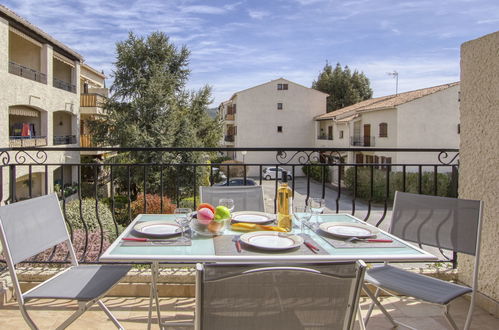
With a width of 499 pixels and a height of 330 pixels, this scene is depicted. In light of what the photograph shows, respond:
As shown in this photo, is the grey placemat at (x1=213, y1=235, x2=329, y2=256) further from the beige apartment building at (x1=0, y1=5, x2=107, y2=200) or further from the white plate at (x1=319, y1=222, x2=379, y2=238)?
the beige apartment building at (x1=0, y1=5, x2=107, y2=200)

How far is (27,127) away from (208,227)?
16.3m

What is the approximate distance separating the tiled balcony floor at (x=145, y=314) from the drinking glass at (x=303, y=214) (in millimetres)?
971

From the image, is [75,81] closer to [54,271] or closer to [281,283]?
[54,271]

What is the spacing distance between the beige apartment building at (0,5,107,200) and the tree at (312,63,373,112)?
23.0 m

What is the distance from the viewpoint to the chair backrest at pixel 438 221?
229 cm

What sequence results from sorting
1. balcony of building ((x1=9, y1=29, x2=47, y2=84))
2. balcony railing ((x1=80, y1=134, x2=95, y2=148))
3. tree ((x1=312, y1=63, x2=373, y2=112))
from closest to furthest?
balcony of building ((x1=9, y1=29, x2=47, y2=84)) < balcony railing ((x1=80, y1=134, x2=95, y2=148)) < tree ((x1=312, y1=63, x2=373, y2=112))

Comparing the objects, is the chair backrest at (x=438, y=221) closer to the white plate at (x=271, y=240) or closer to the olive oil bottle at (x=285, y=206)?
the olive oil bottle at (x=285, y=206)

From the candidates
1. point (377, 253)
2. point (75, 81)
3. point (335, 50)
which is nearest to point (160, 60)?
point (75, 81)

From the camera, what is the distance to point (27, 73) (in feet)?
53.3

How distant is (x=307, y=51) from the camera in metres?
41.1

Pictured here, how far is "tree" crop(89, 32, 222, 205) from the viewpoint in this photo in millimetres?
18969

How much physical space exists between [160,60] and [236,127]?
13229 millimetres

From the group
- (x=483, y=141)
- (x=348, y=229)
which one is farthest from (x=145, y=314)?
(x=483, y=141)

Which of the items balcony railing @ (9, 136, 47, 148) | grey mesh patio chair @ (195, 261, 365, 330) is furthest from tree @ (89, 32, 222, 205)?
grey mesh patio chair @ (195, 261, 365, 330)
